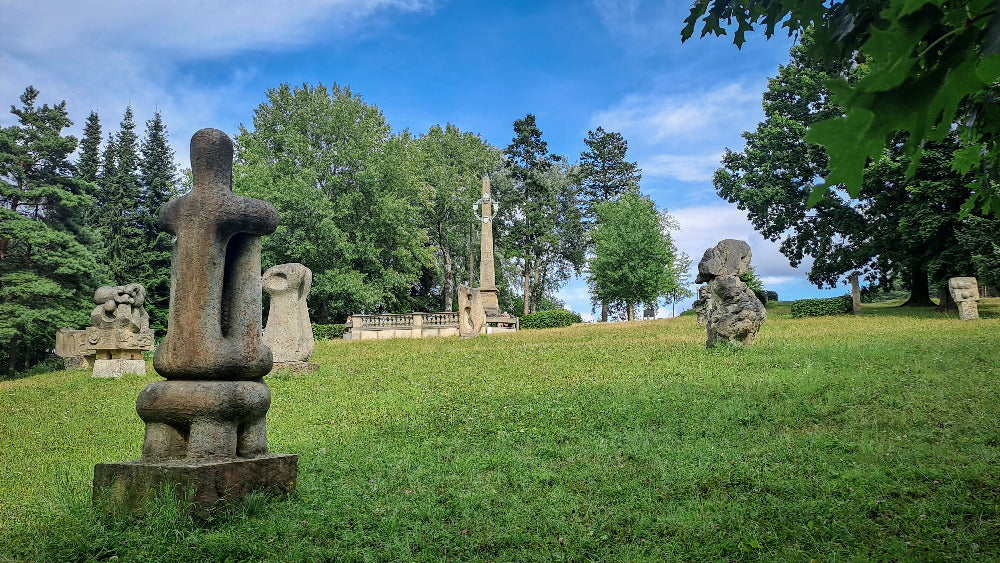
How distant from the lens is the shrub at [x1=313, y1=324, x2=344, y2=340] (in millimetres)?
31492

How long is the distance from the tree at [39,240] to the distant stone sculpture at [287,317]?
16.8 meters

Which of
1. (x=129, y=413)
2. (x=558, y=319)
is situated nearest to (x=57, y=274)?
(x=129, y=413)

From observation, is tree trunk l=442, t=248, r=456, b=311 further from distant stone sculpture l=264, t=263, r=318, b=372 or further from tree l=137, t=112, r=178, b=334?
distant stone sculpture l=264, t=263, r=318, b=372

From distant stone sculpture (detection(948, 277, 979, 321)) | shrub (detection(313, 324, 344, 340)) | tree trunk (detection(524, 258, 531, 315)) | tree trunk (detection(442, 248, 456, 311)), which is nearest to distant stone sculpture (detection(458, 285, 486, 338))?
shrub (detection(313, 324, 344, 340))

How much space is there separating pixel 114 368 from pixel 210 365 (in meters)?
14.5

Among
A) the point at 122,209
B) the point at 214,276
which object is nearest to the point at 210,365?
the point at 214,276

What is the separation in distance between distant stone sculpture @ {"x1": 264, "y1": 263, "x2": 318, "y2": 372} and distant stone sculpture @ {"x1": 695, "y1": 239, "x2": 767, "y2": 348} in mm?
10085

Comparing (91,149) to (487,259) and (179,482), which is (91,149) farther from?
(179,482)

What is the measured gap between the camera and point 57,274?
2717 cm

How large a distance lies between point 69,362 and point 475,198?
3059cm

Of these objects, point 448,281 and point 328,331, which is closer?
point 328,331

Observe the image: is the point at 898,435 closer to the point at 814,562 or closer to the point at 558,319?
the point at 814,562

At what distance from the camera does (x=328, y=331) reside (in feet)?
105

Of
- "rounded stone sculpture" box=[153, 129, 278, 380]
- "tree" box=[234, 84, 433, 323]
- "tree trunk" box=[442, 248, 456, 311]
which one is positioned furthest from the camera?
"tree trunk" box=[442, 248, 456, 311]
